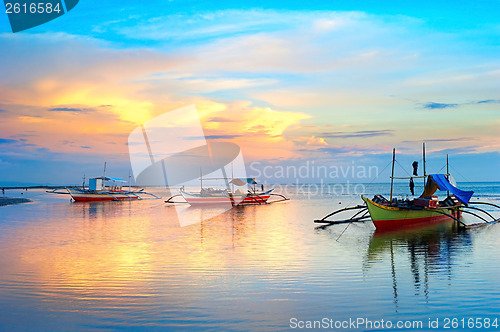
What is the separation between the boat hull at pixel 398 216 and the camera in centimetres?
2112

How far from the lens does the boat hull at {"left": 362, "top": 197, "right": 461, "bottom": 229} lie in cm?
2112

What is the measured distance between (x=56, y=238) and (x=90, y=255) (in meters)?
5.82

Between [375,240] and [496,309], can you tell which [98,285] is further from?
[375,240]


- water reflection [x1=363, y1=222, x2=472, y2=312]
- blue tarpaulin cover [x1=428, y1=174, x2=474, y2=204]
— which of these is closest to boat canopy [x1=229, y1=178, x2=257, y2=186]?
blue tarpaulin cover [x1=428, y1=174, x2=474, y2=204]

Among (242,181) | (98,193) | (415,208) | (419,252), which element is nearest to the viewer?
(419,252)

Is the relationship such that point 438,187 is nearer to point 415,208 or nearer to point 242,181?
point 415,208

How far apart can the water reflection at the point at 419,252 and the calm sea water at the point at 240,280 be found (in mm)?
48

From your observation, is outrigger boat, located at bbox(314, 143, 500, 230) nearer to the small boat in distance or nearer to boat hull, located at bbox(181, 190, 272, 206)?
boat hull, located at bbox(181, 190, 272, 206)

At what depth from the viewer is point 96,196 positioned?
2174 inches

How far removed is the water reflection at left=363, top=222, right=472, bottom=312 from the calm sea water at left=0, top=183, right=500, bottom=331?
48mm

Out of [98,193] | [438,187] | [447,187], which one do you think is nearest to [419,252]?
[438,187]

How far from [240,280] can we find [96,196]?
161ft

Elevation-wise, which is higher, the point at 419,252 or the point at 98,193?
the point at 98,193

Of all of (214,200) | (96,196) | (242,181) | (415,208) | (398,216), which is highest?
(242,181)
